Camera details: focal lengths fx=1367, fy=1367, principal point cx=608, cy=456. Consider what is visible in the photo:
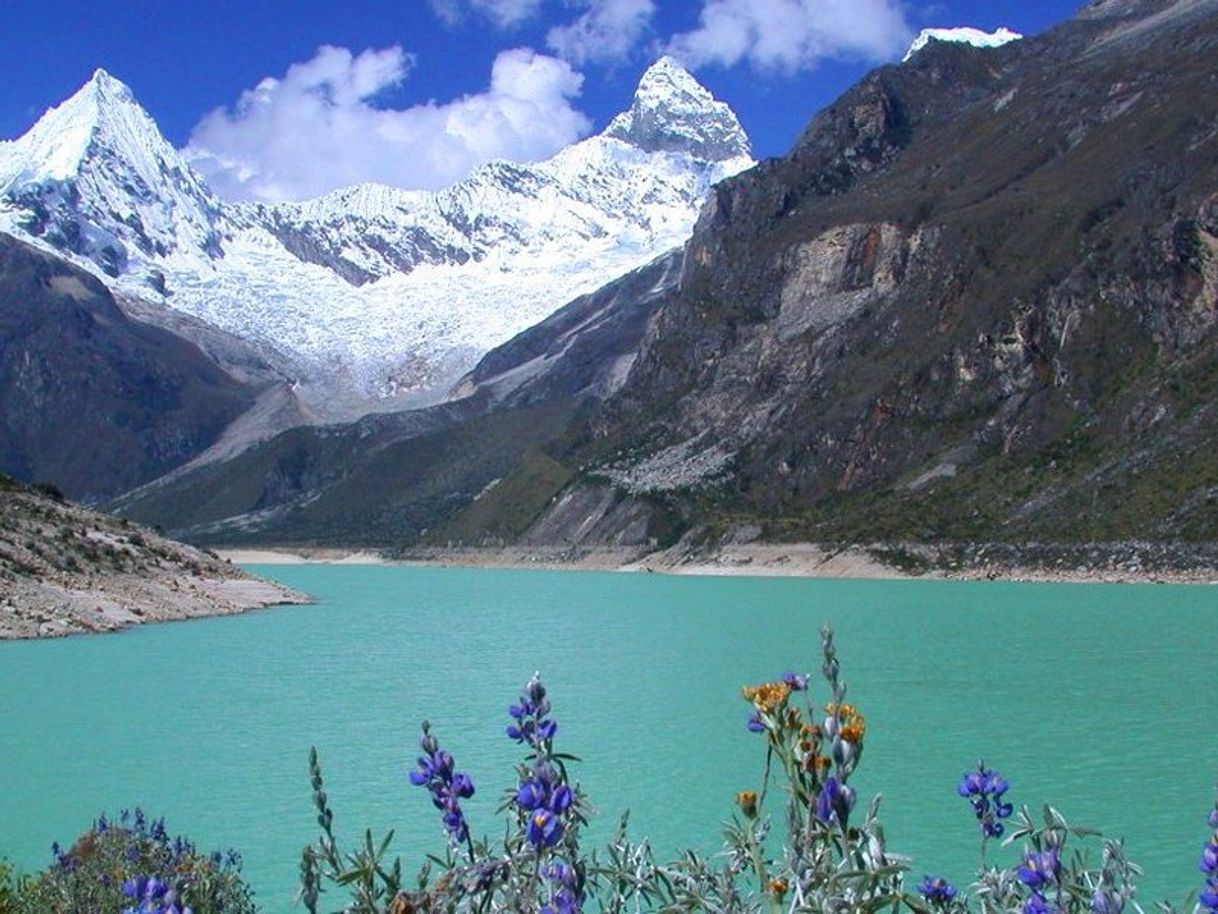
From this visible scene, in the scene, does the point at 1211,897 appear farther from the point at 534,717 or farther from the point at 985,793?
the point at 534,717

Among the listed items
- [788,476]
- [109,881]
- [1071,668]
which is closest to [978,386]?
[788,476]

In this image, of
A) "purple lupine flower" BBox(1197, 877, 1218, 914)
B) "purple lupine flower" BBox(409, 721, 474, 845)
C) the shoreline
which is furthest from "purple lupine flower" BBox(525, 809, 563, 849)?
the shoreline

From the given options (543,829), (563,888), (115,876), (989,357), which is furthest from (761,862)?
(989,357)

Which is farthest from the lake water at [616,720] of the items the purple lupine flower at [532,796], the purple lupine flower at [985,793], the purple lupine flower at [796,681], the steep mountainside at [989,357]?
the steep mountainside at [989,357]

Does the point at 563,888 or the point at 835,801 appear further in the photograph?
the point at 563,888

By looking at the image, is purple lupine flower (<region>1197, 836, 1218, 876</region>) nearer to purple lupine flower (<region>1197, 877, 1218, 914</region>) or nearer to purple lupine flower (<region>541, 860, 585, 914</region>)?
purple lupine flower (<region>1197, 877, 1218, 914</region>)

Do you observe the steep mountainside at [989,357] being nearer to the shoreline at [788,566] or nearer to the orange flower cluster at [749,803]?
the shoreline at [788,566]

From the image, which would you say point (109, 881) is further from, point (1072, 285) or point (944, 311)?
point (944, 311)
